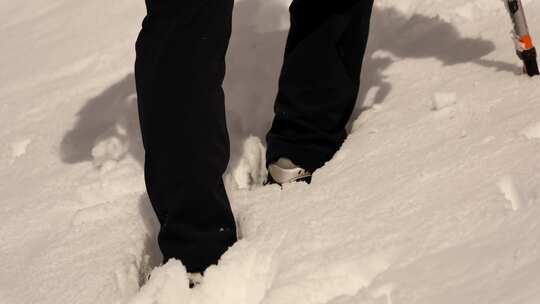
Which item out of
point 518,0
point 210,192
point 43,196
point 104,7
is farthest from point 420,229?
point 104,7

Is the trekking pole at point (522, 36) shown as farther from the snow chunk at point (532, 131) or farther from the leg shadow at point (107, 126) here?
the leg shadow at point (107, 126)

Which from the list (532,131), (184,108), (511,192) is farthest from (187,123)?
(532,131)

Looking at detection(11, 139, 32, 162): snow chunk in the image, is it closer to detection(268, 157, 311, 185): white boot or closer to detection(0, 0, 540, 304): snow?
detection(0, 0, 540, 304): snow

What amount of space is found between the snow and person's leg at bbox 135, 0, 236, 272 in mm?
152

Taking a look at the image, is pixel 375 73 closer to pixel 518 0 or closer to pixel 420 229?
pixel 518 0

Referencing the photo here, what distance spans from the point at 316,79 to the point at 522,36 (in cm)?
57

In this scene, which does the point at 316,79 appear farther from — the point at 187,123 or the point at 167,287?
the point at 167,287

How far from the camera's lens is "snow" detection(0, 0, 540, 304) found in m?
1.80

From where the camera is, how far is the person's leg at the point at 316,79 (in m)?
2.32

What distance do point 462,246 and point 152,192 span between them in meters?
0.68

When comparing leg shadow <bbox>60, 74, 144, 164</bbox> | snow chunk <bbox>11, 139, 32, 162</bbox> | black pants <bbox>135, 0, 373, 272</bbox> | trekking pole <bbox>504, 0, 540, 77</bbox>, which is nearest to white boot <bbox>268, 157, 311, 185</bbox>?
black pants <bbox>135, 0, 373, 272</bbox>

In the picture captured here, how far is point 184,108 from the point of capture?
72.1 inches

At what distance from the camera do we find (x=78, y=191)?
2498 mm

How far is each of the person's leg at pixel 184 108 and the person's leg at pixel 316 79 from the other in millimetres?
462
